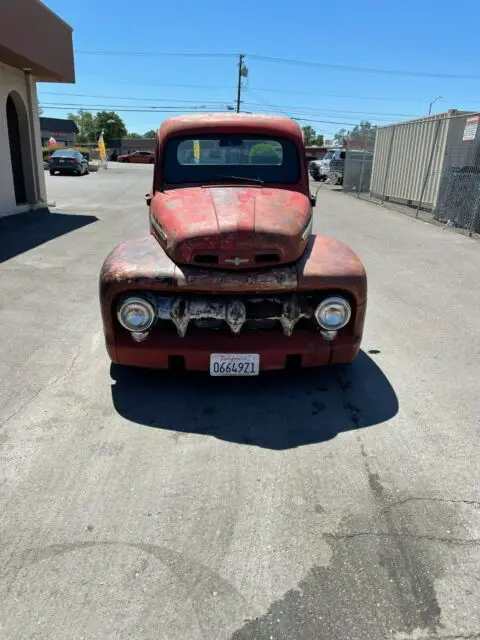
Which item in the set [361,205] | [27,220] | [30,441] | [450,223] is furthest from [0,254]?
[361,205]

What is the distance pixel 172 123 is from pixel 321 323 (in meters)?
2.69

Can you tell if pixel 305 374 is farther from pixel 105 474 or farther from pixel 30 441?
pixel 30 441

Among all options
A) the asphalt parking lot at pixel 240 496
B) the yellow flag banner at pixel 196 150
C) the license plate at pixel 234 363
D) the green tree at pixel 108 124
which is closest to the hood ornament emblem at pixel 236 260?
the license plate at pixel 234 363

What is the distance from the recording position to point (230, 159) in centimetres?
460

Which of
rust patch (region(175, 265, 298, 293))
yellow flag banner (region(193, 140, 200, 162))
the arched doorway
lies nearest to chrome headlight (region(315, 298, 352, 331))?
rust patch (region(175, 265, 298, 293))

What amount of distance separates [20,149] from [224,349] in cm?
1282

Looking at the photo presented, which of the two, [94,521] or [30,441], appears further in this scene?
[30,441]

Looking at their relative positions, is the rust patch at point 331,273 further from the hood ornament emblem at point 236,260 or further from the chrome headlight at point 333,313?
the hood ornament emblem at point 236,260

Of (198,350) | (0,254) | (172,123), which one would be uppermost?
(172,123)

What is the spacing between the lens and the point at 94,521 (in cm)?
240

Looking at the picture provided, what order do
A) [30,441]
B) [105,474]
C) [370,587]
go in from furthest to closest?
1. [30,441]
2. [105,474]
3. [370,587]

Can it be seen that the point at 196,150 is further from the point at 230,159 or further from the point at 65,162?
the point at 65,162

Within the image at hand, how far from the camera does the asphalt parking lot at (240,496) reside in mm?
1951

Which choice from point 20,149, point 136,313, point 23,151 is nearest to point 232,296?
point 136,313
